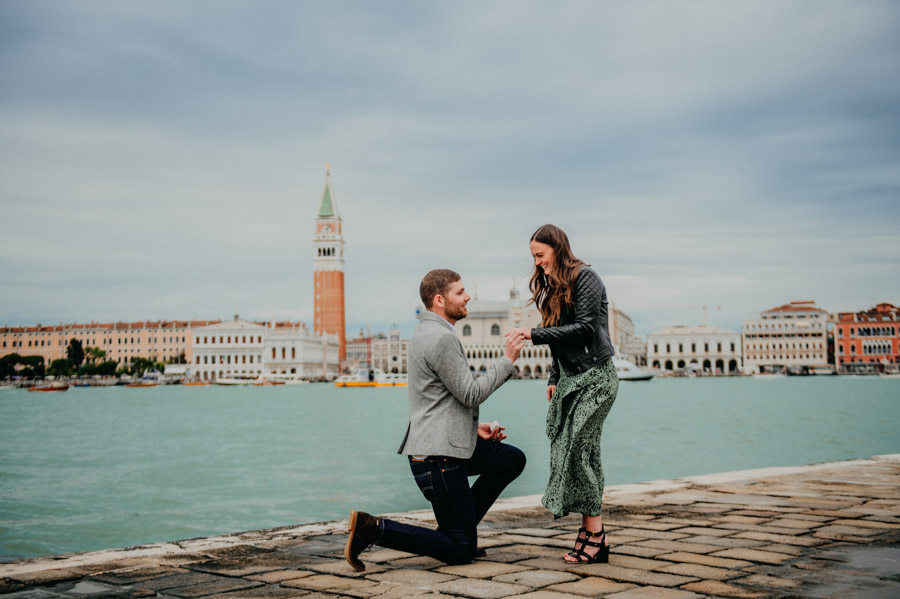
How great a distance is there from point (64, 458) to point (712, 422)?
19.8m

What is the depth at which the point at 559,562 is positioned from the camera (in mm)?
3256

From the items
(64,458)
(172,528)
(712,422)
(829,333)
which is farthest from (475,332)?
(172,528)

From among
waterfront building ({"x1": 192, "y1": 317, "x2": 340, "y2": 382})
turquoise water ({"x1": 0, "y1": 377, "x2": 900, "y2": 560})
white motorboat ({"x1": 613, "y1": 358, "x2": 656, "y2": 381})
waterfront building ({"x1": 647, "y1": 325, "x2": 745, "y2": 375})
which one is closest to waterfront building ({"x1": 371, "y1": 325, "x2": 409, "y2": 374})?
waterfront building ({"x1": 192, "y1": 317, "x2": 340, "y2": 382})

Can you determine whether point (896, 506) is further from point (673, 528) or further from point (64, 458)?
point (64, 458)

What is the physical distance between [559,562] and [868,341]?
109 metres

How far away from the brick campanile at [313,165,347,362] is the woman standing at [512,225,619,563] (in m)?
110

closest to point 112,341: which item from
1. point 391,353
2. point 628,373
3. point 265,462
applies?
point 391,353

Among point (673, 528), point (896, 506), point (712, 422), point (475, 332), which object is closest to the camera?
point (673, 528)

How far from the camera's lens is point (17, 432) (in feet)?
91.3

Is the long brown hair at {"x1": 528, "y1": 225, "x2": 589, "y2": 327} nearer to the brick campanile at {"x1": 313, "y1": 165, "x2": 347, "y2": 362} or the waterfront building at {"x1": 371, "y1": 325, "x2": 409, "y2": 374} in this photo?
the brick campanile at {"x1": 313, "y1": 165, "x2": 347, "y2": 362}

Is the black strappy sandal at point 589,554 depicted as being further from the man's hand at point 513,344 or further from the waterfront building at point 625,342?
the waterfront building at point 625,342

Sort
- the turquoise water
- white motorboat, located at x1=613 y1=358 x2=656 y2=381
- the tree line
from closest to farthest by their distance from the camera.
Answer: the turquoise water < white motorboat, located at x1=613 y1=358 x2=656 y2=381 < the tree line

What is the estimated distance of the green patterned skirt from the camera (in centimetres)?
322

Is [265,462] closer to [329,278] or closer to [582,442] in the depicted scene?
[582,442]
